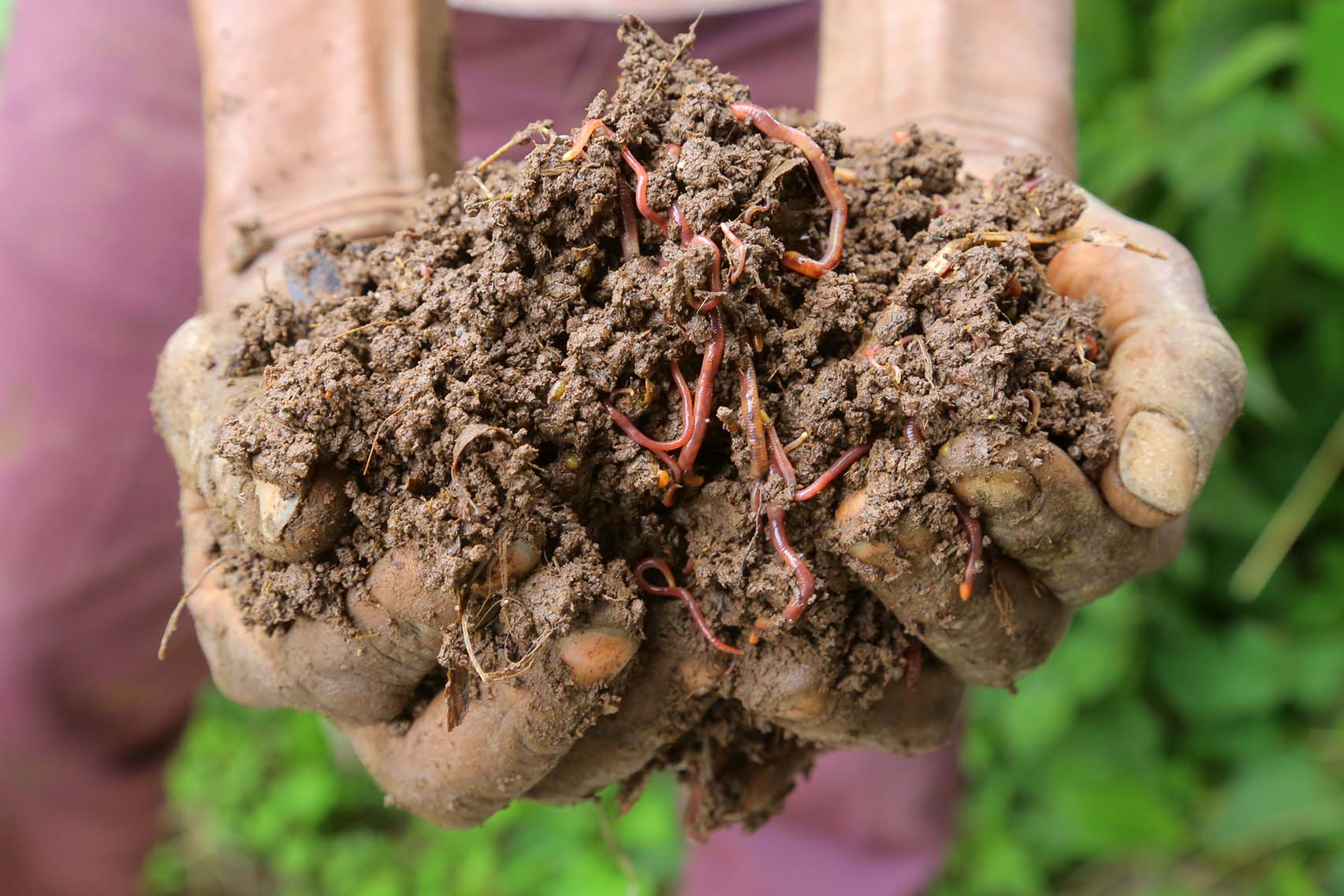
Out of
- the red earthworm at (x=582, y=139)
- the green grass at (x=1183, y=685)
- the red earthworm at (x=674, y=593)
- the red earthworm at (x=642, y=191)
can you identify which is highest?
the red earthworm at (x=582, y=139)

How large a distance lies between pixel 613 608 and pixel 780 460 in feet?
0.91

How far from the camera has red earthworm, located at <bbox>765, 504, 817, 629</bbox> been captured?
1.29 meters

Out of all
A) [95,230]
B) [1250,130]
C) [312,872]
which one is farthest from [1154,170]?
[312,872]

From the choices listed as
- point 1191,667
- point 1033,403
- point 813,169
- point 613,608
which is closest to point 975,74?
point 813,169

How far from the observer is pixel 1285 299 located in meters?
2.96

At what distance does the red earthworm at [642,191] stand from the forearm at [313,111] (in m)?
0.66

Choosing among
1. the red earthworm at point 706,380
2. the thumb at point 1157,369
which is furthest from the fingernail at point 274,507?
the thumb at point 1157,369

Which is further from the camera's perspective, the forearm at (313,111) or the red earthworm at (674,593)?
the forearm at (313,111)

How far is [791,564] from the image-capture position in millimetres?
1295

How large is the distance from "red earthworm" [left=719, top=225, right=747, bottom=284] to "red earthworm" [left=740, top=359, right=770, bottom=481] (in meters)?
0.13

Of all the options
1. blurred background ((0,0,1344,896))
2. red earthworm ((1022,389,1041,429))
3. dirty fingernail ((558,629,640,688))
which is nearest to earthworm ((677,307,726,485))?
dirty fingernail ((558,629,640,688))

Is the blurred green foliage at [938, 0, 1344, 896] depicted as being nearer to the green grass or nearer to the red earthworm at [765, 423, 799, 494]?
the green grass

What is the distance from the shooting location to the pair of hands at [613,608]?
1.27 m

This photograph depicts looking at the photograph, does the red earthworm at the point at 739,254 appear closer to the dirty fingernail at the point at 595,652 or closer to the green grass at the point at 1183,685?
the dirty fingernail at the point at 595,652
